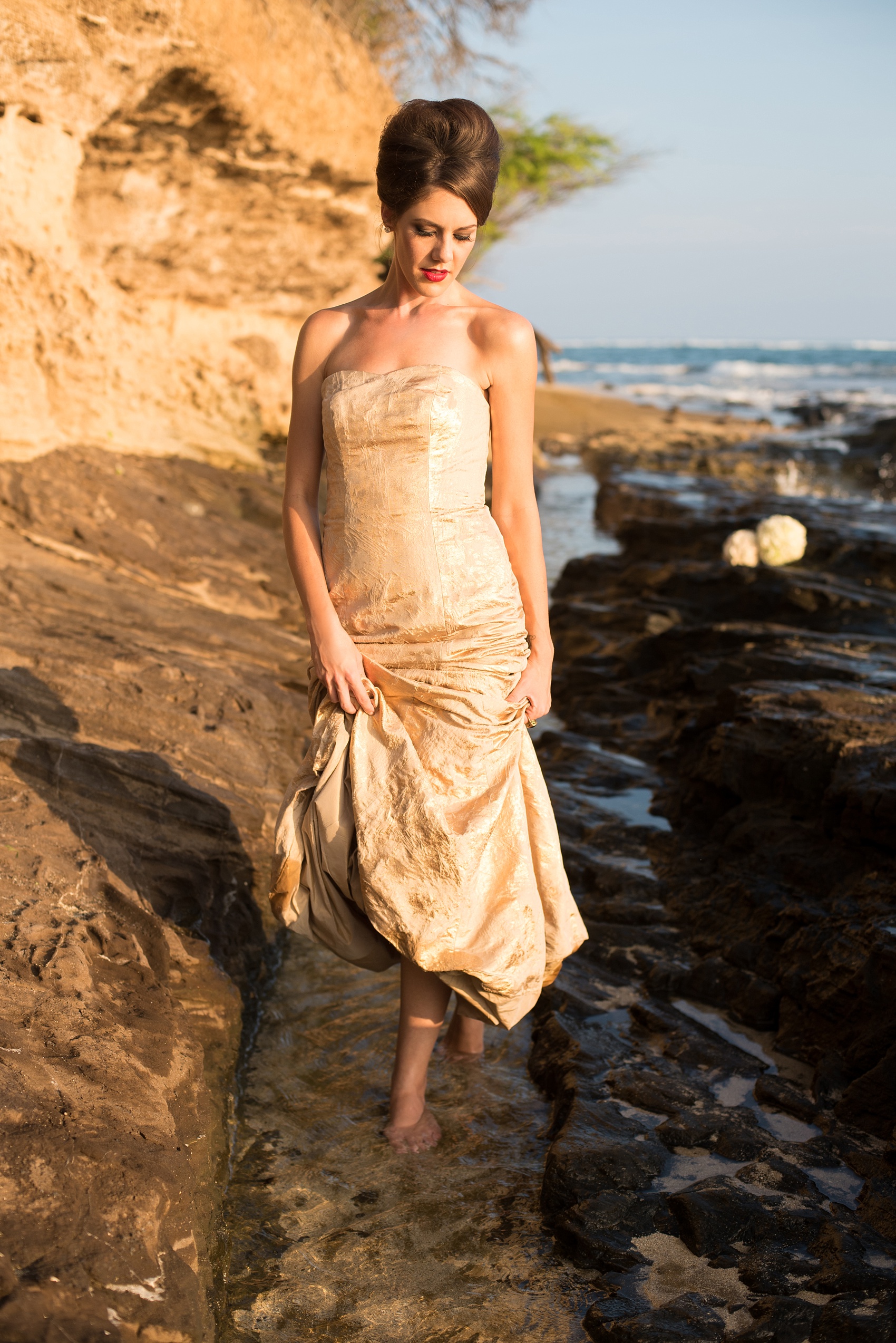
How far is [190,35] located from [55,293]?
66.3 inches

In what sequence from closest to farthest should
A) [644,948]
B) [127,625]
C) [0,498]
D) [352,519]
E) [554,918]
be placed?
1. [352,519]
2. [554,918]
3. [644,948]
4. [127,625]
5. [0,498]

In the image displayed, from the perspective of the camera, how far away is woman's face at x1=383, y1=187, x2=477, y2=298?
244 cm

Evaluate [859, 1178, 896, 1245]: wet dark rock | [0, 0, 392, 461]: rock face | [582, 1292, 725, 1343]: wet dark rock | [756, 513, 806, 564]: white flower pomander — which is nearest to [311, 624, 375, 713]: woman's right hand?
[582, 1292, 725, 1343]: wet dark rock

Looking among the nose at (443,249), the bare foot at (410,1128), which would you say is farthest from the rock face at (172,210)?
the bare foot at (410,1128)

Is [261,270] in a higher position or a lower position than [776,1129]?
higher

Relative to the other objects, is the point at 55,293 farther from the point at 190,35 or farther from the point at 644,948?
the point at 644,948

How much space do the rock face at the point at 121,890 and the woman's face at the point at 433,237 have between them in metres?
1.79

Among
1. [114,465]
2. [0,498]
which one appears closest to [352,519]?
[0,498]

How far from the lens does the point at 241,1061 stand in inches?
123

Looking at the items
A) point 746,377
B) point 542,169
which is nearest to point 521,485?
point 542,169

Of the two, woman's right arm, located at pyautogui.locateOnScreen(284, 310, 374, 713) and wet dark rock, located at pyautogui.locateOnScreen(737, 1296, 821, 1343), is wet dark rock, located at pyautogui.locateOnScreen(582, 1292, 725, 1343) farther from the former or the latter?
woman's right arm, located at pyautogui.locateOnScreen(284, 310, 374, 713)

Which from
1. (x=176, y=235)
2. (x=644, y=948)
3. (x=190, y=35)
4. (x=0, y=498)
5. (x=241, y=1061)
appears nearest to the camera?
(x=241, y=1061)

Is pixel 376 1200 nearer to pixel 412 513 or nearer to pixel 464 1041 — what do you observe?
pixel 464 1041

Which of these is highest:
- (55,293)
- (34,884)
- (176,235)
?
(176,235)
